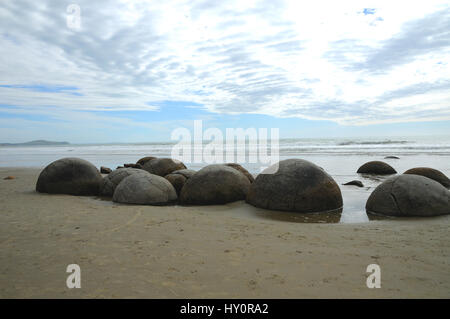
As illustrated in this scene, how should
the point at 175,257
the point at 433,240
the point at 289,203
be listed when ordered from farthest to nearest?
1. the point at 289,203
2. the point at 433,240
3. the point at 175,257

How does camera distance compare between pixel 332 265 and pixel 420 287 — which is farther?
pixel 332 265

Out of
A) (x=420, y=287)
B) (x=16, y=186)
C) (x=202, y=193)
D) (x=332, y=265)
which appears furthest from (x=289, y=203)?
(x=16, y=186)

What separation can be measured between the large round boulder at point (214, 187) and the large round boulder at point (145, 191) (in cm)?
43

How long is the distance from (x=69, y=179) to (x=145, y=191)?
298 centimetres

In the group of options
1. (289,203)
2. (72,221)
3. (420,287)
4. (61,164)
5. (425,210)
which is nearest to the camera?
(420,287)

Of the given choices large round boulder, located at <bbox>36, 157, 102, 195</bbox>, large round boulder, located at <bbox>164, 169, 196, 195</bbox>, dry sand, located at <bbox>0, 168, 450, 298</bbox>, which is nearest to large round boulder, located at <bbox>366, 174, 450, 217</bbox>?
dry sand, located at <bbox>0, 168, 450, 298</bbox>

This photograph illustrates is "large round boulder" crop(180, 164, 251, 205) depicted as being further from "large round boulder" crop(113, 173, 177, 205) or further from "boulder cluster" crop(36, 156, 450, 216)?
"large round boulder" crop(113, 173, 177, 205)

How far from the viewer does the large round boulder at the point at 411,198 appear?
20.4ft

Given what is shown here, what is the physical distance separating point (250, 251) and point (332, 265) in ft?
3.35

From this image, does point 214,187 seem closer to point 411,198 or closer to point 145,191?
point 145,191

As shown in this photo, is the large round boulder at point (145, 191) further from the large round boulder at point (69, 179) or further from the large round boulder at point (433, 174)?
the large round boulder at point (433, 174)

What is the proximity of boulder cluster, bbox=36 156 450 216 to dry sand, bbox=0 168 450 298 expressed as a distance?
0.63 metres

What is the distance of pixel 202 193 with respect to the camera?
7.82 meters
